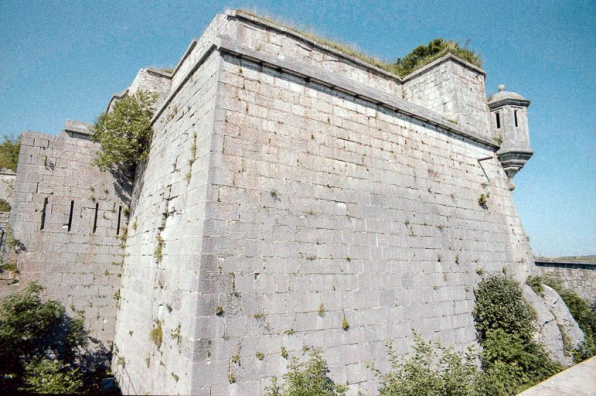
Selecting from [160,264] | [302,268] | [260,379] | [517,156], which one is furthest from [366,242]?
[517,156]

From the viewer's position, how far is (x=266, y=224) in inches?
209

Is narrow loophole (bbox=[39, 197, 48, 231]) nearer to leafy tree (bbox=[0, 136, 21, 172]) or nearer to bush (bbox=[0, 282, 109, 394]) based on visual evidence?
bush (bbox=[0, 282, 109, 394])

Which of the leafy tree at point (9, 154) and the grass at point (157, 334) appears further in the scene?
A: the leafy tree at point (9, 154)

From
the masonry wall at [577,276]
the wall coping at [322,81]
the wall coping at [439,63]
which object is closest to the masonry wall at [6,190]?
the wall coping at [322,81]

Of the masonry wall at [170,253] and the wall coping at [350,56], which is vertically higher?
the wall coping at [350,56]

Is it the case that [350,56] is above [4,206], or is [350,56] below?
above

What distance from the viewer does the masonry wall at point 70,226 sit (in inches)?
309

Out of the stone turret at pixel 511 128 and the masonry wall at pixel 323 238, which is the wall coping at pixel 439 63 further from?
the masonry wall at pixel 323 238

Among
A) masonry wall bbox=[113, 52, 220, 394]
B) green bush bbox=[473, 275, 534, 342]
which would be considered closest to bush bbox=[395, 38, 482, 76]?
green bush bbox=[473, 275, 534, 342]

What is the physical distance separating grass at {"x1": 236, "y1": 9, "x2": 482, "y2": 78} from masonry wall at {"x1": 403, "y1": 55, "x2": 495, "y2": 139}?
39 cm

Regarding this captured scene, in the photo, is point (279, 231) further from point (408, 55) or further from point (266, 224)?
point (408, 55)

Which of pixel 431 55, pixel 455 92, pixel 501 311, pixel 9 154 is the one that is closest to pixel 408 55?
pixel 431 55

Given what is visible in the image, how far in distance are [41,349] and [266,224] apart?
6.25 meters

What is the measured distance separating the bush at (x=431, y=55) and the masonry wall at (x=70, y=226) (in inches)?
419
